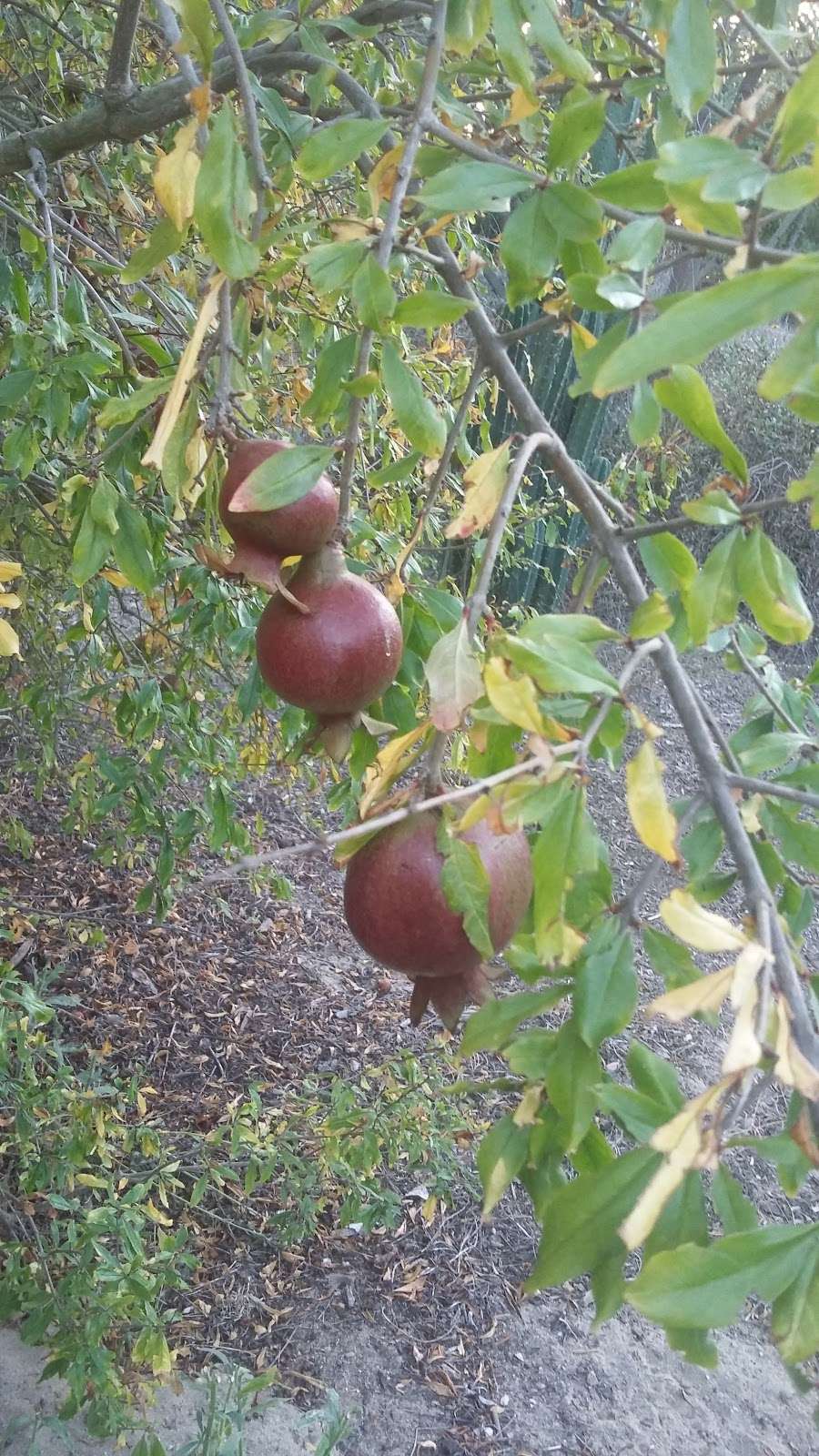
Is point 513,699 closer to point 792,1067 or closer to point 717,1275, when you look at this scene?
point 792,1067

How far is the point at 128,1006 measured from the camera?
3324 millimetres

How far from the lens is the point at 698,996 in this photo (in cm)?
52

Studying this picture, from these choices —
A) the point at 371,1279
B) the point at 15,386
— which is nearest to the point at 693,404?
the point at 15,386

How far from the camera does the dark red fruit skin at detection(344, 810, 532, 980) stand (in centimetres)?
73

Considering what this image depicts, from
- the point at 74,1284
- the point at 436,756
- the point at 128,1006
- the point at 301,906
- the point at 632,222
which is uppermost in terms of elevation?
the point at 632,222

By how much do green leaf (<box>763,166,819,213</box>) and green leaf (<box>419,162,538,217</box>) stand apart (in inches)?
11.5

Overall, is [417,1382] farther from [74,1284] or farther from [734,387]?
[734,387]

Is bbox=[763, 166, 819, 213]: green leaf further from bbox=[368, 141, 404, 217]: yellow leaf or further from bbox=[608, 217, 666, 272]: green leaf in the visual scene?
bbox=[368, 141, 404, 217]: yellow leaf

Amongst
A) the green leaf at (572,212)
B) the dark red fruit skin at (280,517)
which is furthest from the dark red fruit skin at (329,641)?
the green leaf at (572,212)

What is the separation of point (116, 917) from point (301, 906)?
2.63 ft

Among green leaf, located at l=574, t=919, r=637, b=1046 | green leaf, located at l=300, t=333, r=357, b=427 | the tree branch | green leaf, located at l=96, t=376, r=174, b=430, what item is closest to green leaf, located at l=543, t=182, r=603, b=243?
green leaf, located at l=300, t=333, r=357, b=427

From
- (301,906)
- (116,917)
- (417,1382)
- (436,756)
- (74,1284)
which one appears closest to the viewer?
(436,756)

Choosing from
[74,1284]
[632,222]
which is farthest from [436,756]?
[74,1284]

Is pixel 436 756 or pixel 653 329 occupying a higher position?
pixel 653 329
